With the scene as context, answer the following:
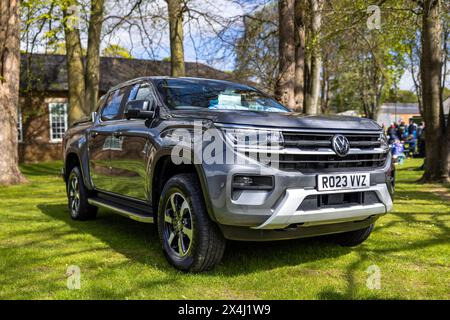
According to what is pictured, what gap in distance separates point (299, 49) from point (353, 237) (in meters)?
7.56

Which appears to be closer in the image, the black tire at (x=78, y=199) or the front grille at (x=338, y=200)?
the front grille at (x=338, y=200)

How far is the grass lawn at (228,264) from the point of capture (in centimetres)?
371

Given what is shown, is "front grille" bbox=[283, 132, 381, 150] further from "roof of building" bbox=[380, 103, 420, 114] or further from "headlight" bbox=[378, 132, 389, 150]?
"roof of building" bbox=[380, 103, 420, 114]

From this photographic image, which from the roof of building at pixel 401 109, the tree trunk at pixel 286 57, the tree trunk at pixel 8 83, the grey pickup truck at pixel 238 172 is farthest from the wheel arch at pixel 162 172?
the roof of building at pixel 401 109

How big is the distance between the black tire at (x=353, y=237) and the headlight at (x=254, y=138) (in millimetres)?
1778

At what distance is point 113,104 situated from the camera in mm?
6195

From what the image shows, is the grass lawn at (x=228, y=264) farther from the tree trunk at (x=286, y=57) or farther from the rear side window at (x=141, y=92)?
the tree trunk at (x=286, y=57)

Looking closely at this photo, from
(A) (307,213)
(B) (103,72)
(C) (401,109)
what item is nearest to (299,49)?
(A) (307,213)

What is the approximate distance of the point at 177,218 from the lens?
14.2 feet

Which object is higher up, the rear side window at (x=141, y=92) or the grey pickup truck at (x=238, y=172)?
the rear side window at (x=141, y=92)

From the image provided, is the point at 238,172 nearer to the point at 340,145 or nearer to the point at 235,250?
the point at 340,145

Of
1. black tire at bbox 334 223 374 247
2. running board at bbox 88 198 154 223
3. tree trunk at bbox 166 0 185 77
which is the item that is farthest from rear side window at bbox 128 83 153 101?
tree trunk at bbox 166 0 185 77
